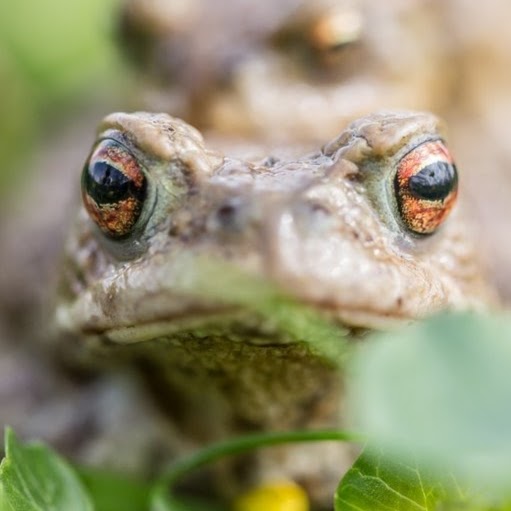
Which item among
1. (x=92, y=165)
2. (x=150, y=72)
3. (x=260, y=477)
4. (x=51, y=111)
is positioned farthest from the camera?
(x=51, y=111)

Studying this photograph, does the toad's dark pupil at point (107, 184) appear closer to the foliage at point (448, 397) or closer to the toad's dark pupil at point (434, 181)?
the toad's dark pupil at point (434, 181)

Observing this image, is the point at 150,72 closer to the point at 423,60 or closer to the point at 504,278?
the point at 423,60

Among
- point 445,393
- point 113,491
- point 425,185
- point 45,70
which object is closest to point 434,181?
point 425,185

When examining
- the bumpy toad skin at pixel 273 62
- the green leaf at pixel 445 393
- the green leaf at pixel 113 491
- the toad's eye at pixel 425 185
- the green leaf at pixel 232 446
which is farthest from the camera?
the bumpy toad skin at pixel 273 62

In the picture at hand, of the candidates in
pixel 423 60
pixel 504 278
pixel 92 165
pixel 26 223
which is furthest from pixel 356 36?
pixel 92 165

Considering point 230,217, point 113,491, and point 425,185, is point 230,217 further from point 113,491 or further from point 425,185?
point 113,491

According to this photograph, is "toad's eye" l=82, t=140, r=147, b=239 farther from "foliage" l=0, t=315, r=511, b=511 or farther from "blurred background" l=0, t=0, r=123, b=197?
"blurred background" l=0, t=0, r=123, b=197

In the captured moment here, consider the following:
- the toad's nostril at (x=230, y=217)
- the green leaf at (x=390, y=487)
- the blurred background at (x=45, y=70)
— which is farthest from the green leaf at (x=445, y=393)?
the blurred background at (x=45, y=70)
